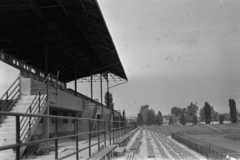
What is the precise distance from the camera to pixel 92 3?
16.1m

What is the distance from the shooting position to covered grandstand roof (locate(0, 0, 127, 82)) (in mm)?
17469

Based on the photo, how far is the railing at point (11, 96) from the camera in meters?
12.3

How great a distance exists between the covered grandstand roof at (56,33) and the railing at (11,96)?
444 cm

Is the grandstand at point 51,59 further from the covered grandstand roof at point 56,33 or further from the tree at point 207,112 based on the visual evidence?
the tree at point 207,112

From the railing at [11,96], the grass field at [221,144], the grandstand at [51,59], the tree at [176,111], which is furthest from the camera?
the tree at [176,111]

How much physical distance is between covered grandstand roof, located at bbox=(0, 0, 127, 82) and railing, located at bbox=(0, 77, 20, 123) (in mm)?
4442

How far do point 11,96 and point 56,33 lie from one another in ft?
38.7

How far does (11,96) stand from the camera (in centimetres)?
1291

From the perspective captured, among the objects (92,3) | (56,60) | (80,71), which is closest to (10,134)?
(92,3)

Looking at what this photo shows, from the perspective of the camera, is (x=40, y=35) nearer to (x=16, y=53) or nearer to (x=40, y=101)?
(x=16, y=53)

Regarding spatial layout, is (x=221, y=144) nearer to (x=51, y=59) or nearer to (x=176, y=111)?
(x=51, y=59)

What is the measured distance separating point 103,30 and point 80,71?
17.2m

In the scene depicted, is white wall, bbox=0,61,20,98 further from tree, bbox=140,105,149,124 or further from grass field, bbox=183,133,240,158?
tree, bbox=140,105,149,124

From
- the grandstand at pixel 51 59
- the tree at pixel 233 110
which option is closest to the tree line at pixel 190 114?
the tree at pixel 233 110
